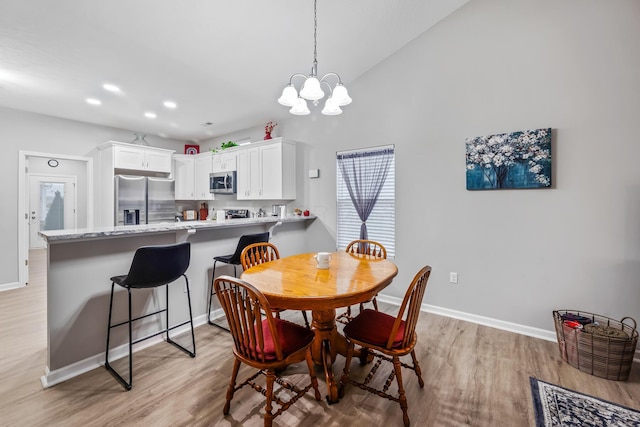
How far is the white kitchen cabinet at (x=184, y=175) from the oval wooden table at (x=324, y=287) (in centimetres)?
407

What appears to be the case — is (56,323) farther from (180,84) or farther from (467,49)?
(467,49)

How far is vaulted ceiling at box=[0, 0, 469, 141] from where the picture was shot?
2.52m

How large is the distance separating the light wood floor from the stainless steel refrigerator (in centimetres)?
238

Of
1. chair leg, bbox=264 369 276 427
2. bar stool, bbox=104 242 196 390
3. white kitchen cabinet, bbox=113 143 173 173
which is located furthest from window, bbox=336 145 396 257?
white kitchen cabinet, bbox=113 143 173 173

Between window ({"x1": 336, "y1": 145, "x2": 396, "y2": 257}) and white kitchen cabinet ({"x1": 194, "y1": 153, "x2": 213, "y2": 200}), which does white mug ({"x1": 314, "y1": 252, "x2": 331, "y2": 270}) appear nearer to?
window ({"x1": 336, "y1": 145, "x2": 396, "y2": 257})

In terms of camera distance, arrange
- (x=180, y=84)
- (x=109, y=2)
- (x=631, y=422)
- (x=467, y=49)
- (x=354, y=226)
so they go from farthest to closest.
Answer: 1. (x=354, y=226)
2. (x=180, y=84)
3. (x=467, y=49)
4. (x=109, y=2)
5. (x=631, y=422)

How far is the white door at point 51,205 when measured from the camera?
608cm

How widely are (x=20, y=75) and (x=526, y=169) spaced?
216 inches

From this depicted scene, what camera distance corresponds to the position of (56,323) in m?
2.11

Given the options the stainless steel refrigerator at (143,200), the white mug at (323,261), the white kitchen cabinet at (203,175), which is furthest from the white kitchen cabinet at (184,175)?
the white mug at (323,261)

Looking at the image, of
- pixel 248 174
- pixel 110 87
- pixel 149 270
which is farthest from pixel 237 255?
pixel 110 87

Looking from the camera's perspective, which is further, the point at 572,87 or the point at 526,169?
the point at 526,169

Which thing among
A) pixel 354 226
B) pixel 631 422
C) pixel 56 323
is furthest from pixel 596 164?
pixel 56 323

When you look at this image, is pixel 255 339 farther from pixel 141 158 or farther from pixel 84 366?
pixel 141 158
